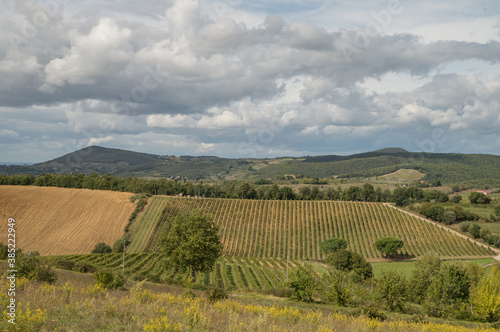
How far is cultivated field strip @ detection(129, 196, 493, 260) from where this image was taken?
100438 mm

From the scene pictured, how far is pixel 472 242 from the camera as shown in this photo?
108m

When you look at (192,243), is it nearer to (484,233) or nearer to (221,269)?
(221,269)

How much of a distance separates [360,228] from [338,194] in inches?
1585

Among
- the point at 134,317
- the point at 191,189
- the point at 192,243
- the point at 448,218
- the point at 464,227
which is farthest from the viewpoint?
the point at 191,189

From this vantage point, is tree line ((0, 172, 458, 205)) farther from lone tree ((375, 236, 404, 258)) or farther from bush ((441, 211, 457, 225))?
lone tree ((375, 236, 404, 258))

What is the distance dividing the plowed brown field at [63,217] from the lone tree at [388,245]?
7436 centimetres

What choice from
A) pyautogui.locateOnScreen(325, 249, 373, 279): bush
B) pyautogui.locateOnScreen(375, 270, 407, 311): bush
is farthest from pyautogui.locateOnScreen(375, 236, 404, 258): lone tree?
pyautogui.locateOnScreen(375, 270, 407, 311): bush

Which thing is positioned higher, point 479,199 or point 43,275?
point 43,275

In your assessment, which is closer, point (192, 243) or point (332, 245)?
point (192, 243)

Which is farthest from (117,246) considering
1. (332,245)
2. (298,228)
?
(332,245)

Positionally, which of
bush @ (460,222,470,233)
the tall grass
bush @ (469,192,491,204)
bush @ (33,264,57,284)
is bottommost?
bush @ (460,222,470,233)

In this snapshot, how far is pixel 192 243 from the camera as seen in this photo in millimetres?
47531

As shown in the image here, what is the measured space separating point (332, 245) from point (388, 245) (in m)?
16.0

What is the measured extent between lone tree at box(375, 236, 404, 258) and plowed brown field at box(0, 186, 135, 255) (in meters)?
74.4
